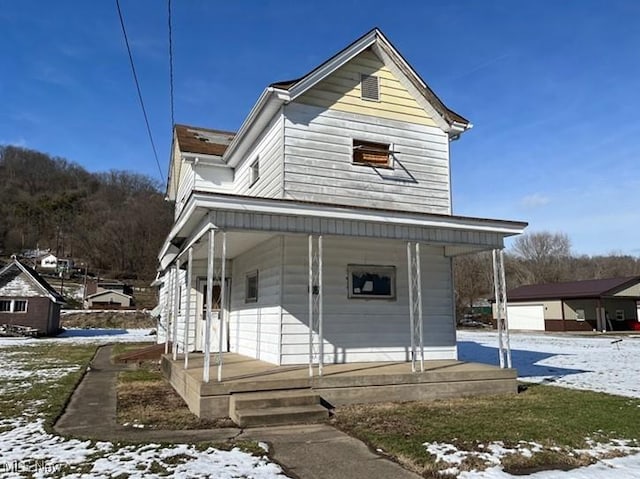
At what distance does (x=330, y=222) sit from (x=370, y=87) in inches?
171

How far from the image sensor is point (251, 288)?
11.1m

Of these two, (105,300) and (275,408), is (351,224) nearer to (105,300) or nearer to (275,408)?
(275,408)

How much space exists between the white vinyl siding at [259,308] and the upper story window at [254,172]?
1872mm

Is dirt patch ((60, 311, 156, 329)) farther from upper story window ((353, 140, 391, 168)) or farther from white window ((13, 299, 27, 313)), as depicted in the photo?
upper story window ((353, 140, 391, 168))

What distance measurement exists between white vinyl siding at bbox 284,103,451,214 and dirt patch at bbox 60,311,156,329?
1437 inches

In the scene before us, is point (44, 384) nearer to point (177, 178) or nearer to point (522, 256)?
point (177, 178)

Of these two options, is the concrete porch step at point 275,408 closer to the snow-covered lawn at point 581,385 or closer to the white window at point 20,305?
the snow-covered lawn at point 581,385

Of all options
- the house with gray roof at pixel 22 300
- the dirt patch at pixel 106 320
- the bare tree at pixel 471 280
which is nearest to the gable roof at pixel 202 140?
the house with gray roof at pixel 22 300

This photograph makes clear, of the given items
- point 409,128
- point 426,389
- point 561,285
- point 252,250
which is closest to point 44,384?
point 252,250

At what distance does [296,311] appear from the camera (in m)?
9.09

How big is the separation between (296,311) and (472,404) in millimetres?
3528

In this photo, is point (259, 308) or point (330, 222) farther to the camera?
point (259, 308)

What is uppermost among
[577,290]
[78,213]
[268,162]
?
[78,213]

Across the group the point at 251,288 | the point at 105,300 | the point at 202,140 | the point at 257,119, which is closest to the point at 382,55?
the point at 257,119
